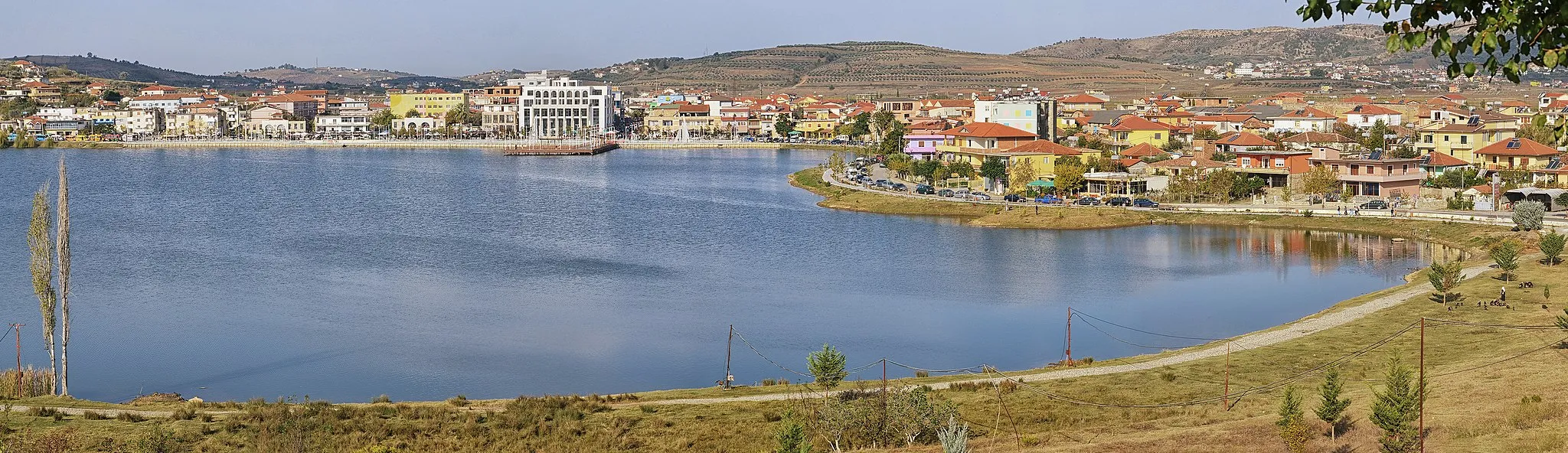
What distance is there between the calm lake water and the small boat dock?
26558 millimetres

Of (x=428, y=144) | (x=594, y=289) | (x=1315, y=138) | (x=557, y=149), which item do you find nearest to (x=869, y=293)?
(x=594, y=289)

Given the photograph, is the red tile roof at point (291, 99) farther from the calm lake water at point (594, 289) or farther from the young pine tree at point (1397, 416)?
the young pine tree at point (1397, 416)

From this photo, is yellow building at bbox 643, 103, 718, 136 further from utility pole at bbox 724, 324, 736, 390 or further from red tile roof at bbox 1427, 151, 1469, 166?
utility pole at bbox 724, 324, 736, 390

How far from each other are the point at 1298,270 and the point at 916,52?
113 meters

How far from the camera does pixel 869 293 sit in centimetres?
1847

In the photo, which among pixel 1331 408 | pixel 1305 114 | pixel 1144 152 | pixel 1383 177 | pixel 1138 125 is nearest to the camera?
pixel 1331 408

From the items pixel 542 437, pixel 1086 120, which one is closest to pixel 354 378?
pixel 542 437

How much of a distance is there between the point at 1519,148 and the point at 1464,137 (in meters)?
2.52

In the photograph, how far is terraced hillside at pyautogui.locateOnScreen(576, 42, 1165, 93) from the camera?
4183 inches

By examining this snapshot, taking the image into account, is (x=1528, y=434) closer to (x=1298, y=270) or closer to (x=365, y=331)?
(x=365, y=331)

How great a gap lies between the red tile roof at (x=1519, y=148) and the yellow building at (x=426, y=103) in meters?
57.6

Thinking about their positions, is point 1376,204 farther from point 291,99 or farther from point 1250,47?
point 1250,47

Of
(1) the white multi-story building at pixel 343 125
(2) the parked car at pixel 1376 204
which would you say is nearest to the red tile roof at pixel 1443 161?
(2) the parked car at pixel 1376 204

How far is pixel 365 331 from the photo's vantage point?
51.0ft
